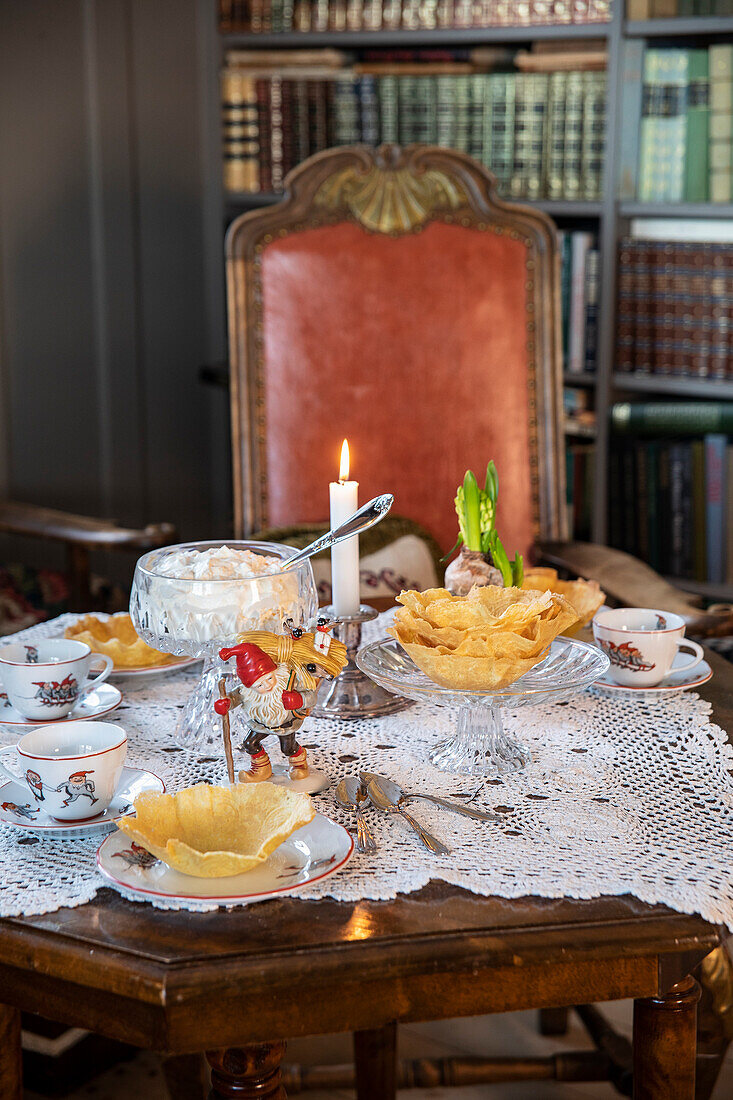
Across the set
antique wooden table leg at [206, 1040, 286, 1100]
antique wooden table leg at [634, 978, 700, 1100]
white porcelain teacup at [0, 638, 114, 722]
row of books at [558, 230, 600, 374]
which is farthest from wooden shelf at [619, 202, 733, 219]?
antique wooden table leg at [206, 1040, 286, 1100]

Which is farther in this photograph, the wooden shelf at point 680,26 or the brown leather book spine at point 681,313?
the brown leather book spine at point 681,313

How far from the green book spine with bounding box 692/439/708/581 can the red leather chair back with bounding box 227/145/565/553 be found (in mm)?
549

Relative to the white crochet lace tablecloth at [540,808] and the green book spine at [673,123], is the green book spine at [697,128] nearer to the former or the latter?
the green book spine at [673,123]

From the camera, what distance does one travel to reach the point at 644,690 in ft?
3.72

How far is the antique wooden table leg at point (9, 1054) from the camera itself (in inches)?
36.1

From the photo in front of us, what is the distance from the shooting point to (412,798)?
0.92 m

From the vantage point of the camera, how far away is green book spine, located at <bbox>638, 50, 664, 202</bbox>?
2.38 meters

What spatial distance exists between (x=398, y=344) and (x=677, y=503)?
2.67 feet

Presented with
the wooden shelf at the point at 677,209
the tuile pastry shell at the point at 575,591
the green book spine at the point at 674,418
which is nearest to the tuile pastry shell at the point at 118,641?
the tuile pastry shell at the point at 575,591

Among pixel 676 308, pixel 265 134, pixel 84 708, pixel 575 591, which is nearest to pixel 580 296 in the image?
pixel 676 308

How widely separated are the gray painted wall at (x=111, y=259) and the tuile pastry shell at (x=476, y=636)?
177cm

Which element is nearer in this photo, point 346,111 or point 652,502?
point 652,502

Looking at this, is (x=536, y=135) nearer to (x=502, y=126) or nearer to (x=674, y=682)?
(x=502, y=126)

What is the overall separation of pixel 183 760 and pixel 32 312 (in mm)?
1767
